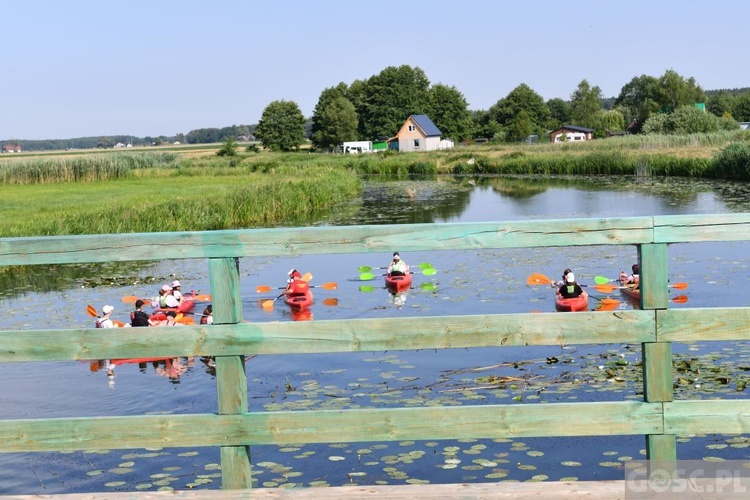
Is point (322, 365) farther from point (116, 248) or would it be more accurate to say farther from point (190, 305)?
point (116, 248)

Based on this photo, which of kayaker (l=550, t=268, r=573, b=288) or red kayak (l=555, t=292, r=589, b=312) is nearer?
red kayak (l=555, t=292, r=589, b=312)

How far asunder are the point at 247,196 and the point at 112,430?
32.2m

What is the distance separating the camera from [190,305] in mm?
17750

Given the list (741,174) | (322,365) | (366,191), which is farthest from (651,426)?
(366,191)

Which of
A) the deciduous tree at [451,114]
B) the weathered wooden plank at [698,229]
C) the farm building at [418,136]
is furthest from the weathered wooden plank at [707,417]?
the deciduous tree at [451,114]

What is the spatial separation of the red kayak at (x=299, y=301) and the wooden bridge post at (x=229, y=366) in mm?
13519

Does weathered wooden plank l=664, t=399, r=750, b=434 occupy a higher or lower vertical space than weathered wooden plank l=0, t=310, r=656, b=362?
lower

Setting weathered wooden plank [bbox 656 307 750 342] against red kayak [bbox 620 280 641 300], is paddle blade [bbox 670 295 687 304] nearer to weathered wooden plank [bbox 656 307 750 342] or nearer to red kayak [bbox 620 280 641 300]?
red kayak [bbox 620 280 641 300]

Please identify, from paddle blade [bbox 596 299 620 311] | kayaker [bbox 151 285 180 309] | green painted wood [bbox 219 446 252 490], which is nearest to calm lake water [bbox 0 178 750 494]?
kayaker [bbox 151 285 180 309]

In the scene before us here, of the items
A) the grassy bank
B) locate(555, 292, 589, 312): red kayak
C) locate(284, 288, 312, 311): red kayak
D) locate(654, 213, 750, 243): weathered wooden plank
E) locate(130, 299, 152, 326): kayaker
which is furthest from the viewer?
the grassy bank

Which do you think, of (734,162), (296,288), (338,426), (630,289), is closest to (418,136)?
(734,162)

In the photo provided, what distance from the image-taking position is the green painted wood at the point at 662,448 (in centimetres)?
410

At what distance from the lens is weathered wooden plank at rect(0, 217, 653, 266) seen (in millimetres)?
4074

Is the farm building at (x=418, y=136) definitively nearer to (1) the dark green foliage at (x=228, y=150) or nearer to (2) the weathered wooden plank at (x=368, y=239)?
(1) the dark green foliage at (x=228, y=150)
